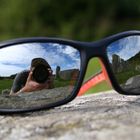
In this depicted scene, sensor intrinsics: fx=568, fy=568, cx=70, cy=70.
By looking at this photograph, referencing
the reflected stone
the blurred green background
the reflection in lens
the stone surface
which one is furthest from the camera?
the blurred green background

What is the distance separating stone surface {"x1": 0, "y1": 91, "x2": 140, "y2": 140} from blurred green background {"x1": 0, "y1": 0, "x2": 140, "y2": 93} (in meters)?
5.76

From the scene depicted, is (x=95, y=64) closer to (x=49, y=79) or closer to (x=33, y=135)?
(x=49, y=79)

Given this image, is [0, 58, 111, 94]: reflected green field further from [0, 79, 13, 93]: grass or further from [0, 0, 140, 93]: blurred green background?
[0, 0, 140, 93]: blurred green background

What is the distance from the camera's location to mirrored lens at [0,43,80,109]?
158 cm

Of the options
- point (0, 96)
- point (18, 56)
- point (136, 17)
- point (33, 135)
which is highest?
point (136, 17)

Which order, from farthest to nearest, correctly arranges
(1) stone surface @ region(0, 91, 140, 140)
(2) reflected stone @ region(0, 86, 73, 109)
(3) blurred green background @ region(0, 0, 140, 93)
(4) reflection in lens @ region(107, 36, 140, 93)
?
(3) blurred green background @ region(0, 0, 140, 93) < (4) reflection in lens @ region(107, 36, 140, 93) < (2) reflected stone @ region(0, 86, 73, 109) < (1) stone surface @ region(0, 91, 140, 140)

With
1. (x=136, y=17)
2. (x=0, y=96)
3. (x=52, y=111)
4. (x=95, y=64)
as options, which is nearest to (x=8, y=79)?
(x=0, y=96)

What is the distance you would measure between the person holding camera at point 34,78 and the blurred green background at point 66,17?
5.68 metres

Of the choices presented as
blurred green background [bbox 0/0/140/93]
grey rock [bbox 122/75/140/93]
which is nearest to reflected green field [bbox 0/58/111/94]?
grey rock [bbox 122/75/140/93]

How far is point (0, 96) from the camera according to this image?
61.8 inches

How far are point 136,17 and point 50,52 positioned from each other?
6082mm

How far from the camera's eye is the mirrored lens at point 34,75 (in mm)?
1579

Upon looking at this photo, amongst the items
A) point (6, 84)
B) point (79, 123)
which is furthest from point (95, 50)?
point (79, 123)

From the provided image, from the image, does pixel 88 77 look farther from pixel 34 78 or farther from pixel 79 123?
pixel 79 123
